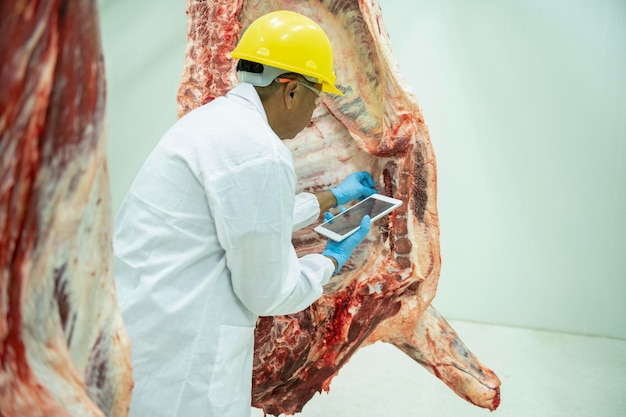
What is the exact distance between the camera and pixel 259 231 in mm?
1317

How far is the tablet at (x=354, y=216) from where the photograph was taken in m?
1.77

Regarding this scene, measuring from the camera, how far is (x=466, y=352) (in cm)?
232

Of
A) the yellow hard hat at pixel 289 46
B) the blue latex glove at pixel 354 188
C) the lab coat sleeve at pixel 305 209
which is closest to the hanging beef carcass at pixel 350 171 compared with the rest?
the blue latex glove at pixel 354 188

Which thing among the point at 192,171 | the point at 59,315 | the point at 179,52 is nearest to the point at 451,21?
the point at 179,52

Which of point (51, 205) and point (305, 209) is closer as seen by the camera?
point (51, 205)

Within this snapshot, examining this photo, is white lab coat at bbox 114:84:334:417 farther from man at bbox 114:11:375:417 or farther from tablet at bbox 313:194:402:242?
tablet at bbox 313:194:402:242

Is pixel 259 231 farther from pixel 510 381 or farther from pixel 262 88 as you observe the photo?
pixel 510 381

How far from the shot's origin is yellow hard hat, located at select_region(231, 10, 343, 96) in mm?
1449

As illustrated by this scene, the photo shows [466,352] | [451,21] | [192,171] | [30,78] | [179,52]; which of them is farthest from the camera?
[179,52]

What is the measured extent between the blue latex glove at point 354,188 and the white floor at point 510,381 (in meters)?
1.14

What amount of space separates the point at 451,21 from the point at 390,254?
1.69m

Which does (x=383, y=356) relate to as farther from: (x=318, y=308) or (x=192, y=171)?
(x=192, y=171)

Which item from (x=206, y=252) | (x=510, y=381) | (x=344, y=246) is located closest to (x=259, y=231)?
(x=206, y=252)

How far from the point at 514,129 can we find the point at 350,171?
148 centimetres
